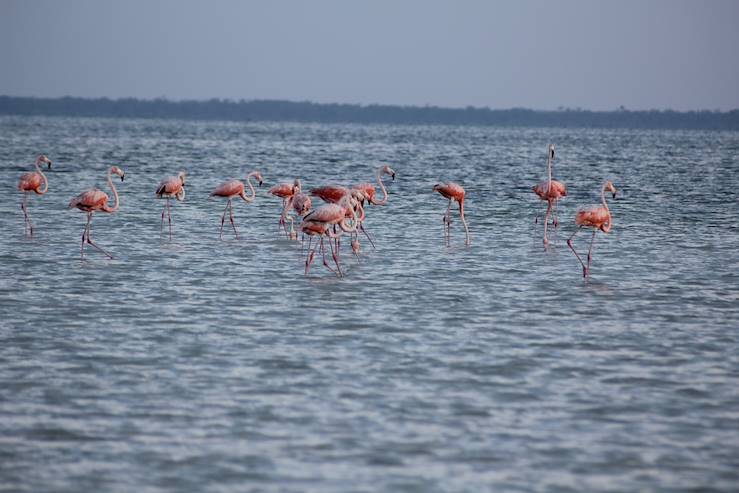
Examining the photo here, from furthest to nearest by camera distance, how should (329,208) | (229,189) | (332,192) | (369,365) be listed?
(229,189) < (332,192) < (329,208) < (369,365)

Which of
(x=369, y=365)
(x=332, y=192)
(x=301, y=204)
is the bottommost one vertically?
(x=369, y=365)

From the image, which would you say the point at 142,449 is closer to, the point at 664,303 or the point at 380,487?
the point at 380,487

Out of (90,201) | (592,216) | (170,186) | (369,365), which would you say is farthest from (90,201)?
(369,365)

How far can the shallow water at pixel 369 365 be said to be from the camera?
6.57m

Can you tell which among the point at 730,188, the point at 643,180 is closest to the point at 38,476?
the point at 730,188

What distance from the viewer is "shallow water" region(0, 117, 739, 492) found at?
657 cm

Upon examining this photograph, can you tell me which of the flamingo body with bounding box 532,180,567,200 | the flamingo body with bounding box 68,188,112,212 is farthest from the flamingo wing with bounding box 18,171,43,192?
the flamingo body with bounding box 532,180,567,200

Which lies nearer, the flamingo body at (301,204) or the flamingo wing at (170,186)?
the flamingo body at (301,204)

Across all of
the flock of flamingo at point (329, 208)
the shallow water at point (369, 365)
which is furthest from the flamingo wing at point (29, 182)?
the shallow water at point (369, 365)

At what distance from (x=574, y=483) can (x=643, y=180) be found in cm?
3403

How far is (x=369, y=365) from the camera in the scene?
29.8ft

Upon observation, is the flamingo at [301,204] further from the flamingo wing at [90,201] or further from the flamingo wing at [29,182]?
the flamingo wing at [29,182]

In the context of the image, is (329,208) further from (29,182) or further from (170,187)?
(29,182)

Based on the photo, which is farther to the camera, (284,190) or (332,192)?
(284,190)
